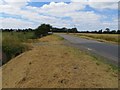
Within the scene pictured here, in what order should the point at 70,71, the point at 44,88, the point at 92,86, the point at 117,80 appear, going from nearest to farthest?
the point at 92,86
the point at 44,88
the point at 117,80
the point at 70,71

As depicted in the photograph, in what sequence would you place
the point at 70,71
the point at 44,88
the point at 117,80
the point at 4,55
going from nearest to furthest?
the point at 44,88
the point at 117,80
the point at 70,71
the point at 4,55

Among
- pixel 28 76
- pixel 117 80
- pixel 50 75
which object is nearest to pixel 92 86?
pixel 117 80

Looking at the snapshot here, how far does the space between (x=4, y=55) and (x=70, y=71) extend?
14.9 metres

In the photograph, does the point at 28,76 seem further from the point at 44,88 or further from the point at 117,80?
the point at 117,80

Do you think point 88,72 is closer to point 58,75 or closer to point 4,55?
point 58,75

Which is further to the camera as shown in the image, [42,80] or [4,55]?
[4,55]

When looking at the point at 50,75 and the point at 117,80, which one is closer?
the point at 117,80

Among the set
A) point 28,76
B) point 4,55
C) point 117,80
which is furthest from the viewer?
point 4,55

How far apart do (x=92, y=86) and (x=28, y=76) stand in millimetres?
3502

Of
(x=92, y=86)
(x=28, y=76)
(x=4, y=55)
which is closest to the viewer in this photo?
(x=92, y=86)

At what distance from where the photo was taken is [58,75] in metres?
9.59

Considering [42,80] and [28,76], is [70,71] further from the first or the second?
[28,76]

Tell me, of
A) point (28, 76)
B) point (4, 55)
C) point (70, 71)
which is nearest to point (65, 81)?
point (70, 71)

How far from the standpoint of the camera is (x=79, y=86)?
7.97 metres
